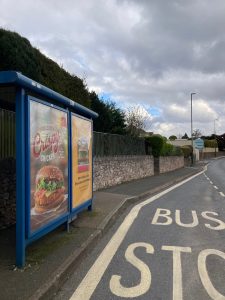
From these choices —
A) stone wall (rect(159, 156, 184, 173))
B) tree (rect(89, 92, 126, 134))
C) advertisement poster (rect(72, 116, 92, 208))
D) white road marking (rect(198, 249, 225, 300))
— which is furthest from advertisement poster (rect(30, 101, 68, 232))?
stone wall (rect(159, 156, 184, 173))

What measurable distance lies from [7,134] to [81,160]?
1.68 meters

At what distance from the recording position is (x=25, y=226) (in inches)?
248

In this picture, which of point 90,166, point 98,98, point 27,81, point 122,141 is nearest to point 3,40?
point 90,166

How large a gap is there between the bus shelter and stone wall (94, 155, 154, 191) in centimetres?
954

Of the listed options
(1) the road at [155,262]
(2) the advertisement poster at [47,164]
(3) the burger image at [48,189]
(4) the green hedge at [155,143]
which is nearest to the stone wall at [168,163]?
(4) the green hedge at [155,143]

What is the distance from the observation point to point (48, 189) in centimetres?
723

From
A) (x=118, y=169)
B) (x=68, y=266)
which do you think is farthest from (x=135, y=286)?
(x=118, y=169)

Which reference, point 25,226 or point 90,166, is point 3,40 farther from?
point 25,226

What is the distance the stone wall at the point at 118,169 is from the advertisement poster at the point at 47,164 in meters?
10.5

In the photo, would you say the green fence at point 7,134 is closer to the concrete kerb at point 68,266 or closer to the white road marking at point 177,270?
the concrete kerb at point 68,266

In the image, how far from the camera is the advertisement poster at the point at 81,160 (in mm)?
9180

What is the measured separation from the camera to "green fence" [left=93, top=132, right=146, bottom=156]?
20523 millimetres

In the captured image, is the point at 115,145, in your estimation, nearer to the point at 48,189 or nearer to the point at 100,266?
the point at 48,189

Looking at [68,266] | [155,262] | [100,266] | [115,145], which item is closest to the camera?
[68,266]
